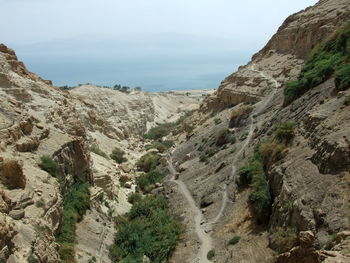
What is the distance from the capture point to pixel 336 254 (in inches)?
452

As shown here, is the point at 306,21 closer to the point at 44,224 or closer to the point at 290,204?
the point at 290,204

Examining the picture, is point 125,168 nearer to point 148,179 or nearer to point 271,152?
point 148,179

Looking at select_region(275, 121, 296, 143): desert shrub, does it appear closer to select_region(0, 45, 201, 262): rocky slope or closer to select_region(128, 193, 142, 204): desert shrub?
select_region(0, 45, 201, 262): rocky slope

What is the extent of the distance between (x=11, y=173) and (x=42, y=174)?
3174mm

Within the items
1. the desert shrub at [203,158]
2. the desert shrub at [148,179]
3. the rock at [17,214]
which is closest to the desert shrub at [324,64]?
the desert shrub at [203,158]

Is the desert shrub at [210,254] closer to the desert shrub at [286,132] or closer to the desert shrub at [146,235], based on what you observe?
the desert shrub at [146,235]

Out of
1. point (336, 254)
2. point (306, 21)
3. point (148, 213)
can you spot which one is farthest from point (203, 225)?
point (306, 21)

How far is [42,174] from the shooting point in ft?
62.3

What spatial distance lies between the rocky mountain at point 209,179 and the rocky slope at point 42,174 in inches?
2.7

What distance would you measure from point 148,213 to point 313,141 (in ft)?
39.3

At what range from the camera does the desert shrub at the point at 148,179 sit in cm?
3404

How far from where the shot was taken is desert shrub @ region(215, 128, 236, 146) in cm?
3581

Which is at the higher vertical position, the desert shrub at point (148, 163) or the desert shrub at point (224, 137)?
the desert shrub at point (224, 137)

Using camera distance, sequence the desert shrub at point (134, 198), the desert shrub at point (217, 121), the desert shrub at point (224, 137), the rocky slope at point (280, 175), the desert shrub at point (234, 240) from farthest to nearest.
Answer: the desert shrub at point (217, 121) < the desert shrub at point (224, 137) < the desert shrub at point (134, 198) < the desert shrub at point (234, 240) < the rocky slope at point (280, 175)
